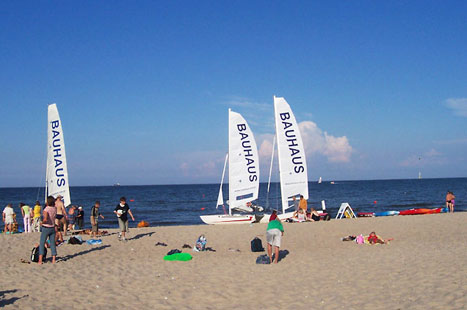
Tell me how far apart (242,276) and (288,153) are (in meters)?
13.0

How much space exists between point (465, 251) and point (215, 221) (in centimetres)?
1378

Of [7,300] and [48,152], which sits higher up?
[48,152]

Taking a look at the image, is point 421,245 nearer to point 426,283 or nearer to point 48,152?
point 426,283

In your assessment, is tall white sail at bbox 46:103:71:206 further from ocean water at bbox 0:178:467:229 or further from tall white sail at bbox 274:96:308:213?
tall white sail at bbox 274:96:308:213

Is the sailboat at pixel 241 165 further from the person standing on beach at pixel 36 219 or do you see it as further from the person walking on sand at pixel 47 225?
the person walking on sand at pixel 47 225

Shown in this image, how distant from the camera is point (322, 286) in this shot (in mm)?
8508

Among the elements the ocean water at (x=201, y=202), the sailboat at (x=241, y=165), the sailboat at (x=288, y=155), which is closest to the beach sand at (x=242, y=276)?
the sailboat at (x=288, y=155)

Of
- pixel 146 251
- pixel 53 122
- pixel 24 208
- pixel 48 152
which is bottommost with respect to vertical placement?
pixel 146 251

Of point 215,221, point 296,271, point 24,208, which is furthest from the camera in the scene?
point 215,221

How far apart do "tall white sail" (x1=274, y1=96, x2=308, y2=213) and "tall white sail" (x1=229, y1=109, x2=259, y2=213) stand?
2521 millimetres

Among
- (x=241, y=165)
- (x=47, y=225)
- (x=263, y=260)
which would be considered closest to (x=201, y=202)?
(x=241, y=165)

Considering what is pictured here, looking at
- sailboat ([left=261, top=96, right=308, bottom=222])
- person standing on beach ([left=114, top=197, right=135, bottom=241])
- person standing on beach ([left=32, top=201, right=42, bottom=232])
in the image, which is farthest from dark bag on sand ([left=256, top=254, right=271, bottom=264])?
person standing on beach ([left=32, top=201, right=42, bottom=232])

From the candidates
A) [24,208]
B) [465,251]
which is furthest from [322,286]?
[24,208]

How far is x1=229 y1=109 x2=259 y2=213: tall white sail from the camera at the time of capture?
2373 cm
